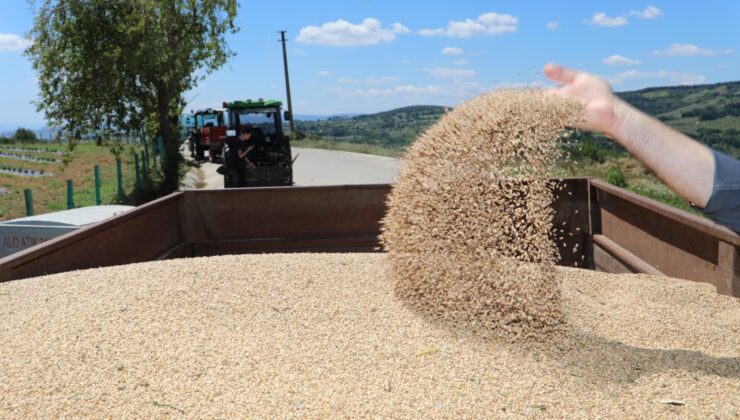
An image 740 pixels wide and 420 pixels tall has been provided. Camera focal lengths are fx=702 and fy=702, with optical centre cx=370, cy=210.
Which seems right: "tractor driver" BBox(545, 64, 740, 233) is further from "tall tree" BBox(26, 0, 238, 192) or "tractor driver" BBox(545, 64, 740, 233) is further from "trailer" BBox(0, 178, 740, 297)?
"tall tree" BBox(26, 0, 238, 192)

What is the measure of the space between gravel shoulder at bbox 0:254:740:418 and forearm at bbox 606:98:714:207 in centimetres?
106

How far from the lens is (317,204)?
6762 mm

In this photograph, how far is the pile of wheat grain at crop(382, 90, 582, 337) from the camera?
156 inches

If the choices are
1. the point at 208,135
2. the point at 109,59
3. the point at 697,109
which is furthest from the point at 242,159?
the point at 697,109

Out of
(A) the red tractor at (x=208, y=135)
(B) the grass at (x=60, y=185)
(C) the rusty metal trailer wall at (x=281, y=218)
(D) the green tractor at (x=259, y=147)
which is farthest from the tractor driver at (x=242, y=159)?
(A) the red tractor at (x=208, y=135)

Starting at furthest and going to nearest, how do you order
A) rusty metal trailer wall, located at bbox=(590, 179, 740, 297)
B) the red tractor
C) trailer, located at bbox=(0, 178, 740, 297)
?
the red tractor < trailer, located at bbox=(0, 178, 740, 297) < rusty metal trailer wall, located at bbox=(590, 179, 740, 297)

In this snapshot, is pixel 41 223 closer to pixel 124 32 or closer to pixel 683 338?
pixel 683 338

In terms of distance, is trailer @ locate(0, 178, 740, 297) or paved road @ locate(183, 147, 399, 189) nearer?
trailer @ locate(0, 178, 740, 297)

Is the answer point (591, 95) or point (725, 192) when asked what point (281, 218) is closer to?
point (591, 95)

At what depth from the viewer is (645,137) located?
3.13 meters

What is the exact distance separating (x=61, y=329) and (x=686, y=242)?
4.12 meters

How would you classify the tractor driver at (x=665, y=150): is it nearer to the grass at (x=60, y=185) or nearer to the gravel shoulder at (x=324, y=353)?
the gravel shoulder at (x=324, y=353)

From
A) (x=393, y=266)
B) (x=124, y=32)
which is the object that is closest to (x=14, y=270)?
(x=393, y=266)

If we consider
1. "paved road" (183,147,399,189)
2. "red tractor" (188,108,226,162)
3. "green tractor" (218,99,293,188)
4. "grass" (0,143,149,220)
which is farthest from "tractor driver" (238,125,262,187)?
"red tractor" (188,108,226,162)
